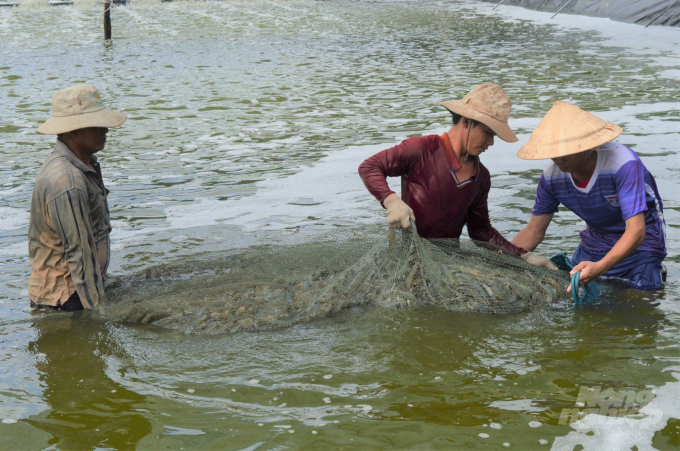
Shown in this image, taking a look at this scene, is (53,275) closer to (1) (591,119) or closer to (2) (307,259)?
(2) (307,259)

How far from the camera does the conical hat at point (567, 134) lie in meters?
3.44

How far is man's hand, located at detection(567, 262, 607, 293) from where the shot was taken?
347cm

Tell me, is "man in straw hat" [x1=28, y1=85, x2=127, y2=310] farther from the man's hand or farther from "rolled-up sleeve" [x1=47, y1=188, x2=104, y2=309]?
the man's hand

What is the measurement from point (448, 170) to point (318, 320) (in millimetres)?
1159

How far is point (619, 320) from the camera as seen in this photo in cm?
376

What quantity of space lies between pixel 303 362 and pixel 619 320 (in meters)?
1.84

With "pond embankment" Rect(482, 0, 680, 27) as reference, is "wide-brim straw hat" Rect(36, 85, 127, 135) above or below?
below

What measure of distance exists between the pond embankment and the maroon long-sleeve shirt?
16642 millimetres

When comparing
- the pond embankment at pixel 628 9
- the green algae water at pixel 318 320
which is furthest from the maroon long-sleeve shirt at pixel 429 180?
the pond embankment at pixel 628 9

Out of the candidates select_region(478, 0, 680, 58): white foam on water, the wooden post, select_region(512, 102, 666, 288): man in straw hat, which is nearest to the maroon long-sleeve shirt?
select_region(512, 102, 666, 288): man in straw hat

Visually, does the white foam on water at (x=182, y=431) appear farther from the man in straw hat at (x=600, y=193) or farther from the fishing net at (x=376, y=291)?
the man in straw hat at (x=600, y=193)

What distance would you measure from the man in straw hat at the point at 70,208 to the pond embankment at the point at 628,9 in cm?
1793

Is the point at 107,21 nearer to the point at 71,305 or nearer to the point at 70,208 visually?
the point at 71,305

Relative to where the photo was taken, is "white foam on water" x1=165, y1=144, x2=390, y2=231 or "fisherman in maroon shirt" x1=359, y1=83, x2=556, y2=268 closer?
"fisherman in maroon shirt" x1=359, y1=83, x2=556, y2=268
